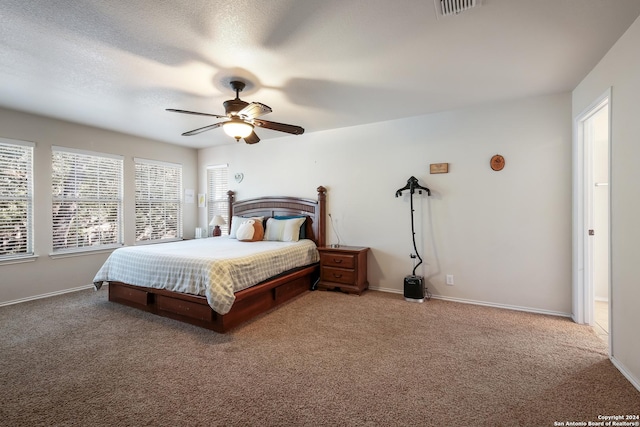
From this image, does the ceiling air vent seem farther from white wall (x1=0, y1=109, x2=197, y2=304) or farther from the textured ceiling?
white wall (x1=0, y1=109, x2=197, y2=304)

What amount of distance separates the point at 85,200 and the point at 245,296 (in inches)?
131

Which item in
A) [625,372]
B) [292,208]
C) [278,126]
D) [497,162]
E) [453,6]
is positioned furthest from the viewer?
[292,208]

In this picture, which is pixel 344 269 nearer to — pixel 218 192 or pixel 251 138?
pixel 251 138

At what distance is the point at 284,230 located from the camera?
448cm

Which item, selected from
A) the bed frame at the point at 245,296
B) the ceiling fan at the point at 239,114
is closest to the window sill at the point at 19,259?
the bed frame at the point at 245,296

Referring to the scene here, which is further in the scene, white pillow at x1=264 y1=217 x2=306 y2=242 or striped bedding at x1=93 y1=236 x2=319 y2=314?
white pillow at x1=264 y1=217 x2=306 y2=242

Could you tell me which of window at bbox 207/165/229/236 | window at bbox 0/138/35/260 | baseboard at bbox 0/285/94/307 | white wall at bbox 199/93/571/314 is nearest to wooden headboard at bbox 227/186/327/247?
white wall at bbox 199/93/571/314

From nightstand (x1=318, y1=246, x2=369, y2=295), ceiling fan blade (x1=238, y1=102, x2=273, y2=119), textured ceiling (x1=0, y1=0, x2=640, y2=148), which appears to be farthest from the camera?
nightstand (x1=318, y1=246, x2=369, y2=295)

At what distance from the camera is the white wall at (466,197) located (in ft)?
10.7

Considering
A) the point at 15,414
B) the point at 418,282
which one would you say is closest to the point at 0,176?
the point at 15,414

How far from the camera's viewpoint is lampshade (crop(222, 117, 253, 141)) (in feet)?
9.37

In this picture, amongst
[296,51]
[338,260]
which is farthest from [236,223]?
[296,51]

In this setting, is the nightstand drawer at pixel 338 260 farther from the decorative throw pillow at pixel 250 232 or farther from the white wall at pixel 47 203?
the white wall at pixel 47 203

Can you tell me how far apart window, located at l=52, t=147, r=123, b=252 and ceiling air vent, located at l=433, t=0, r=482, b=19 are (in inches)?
198
